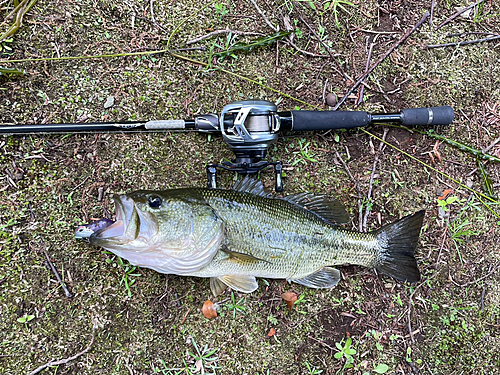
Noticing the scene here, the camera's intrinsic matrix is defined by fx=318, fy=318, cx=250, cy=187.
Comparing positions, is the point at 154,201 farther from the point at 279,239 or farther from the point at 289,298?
the point at 289,298

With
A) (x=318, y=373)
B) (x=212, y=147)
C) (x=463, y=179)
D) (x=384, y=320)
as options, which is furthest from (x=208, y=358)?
(x=463, y=179)

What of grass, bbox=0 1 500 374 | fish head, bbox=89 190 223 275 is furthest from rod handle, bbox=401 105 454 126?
fish head, bbox=89 190 223 275

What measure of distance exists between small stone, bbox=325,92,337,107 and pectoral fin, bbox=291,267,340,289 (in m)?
1.67

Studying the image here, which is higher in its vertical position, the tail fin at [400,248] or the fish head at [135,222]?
the fish head at [135,222]

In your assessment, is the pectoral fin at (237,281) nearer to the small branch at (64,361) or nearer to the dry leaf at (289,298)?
the dry leaf at (289,298)

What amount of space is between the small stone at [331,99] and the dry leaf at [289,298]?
78.0 inches

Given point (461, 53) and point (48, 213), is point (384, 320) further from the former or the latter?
point (48, 213)

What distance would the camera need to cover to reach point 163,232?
2.49 metres

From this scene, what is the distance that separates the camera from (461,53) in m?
3.42

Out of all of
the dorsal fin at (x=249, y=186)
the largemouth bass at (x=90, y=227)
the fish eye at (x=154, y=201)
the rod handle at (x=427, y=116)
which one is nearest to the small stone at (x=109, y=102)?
the largemouth bass at (x=90, y=227)

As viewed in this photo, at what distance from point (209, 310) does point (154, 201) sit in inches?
51.7

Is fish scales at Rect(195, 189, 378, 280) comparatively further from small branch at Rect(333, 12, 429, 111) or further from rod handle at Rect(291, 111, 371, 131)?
small branch at Rect(333, 12, 429, 111)

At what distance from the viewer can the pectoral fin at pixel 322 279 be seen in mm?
3051

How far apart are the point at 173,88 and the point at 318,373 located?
3.23 m
